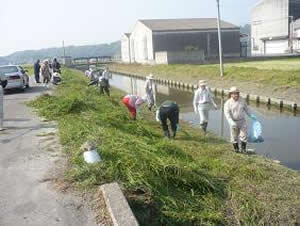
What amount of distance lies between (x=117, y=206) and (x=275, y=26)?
213 feet

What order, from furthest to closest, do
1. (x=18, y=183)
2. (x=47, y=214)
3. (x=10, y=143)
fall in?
(x=10, y=143)
(x=18, y=183)
(x=47, y=214)

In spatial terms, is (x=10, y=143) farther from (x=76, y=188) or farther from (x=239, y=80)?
(x=239, y=80)

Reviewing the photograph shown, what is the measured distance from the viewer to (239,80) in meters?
26.4

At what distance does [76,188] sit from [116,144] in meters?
1.74

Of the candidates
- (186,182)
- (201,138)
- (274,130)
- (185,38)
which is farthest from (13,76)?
(185,38)

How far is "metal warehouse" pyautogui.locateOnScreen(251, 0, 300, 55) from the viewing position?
6009 centimetres

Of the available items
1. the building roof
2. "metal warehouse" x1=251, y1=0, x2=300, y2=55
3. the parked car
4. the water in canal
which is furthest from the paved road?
"metal warehouse" x1=251, y1=0, x2=300, y2=55

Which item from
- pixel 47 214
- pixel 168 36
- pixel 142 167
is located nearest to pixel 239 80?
pixel 142 167

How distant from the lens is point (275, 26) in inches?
2500

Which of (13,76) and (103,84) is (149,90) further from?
(13,76)

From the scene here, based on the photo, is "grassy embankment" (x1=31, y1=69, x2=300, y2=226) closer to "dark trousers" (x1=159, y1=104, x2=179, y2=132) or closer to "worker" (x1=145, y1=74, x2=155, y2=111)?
"dark trousers" (x1=159, y1=104, x2=179, y2=132)

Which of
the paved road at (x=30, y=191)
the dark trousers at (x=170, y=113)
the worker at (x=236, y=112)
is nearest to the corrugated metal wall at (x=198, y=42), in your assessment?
the dark trousers at (x=170, y=113)

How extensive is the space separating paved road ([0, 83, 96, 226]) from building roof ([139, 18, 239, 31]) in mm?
49173

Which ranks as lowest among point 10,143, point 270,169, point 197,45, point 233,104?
point 270,169
